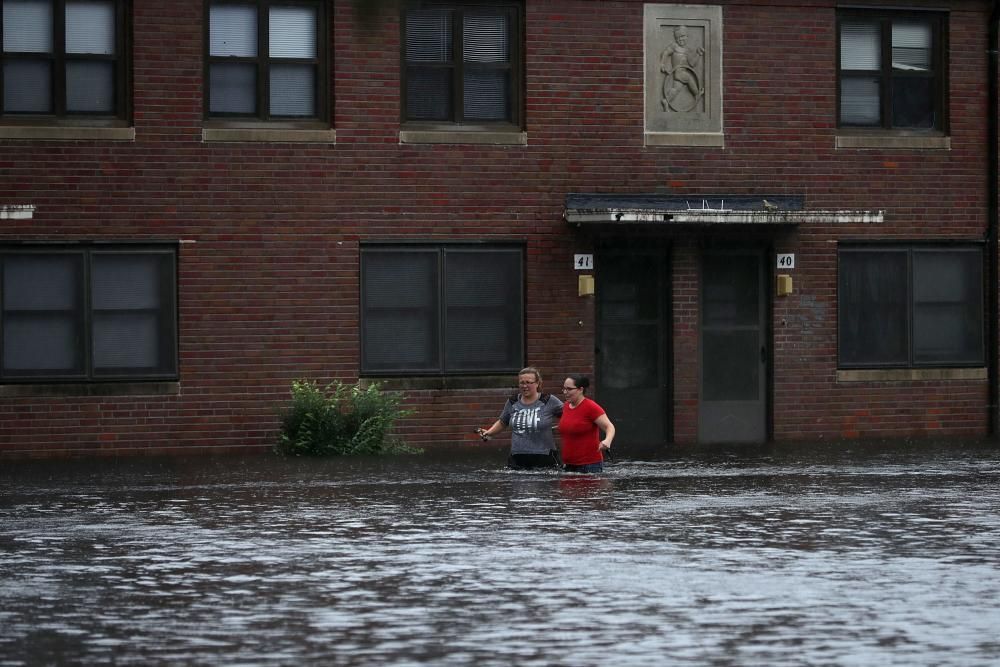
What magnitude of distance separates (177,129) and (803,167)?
798 cm

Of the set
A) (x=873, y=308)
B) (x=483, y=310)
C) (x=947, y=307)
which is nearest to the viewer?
(x=483, y=310)

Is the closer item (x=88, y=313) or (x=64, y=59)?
(x=64, y=59)

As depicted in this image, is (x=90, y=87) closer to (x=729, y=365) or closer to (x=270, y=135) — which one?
(x=270, y=135)

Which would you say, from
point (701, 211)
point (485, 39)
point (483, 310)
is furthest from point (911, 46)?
point (483, 310)

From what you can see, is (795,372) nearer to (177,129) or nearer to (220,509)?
(177,129)

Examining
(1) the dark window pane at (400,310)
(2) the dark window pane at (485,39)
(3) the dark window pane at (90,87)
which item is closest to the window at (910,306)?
(2) the dark window pane at (485,39)

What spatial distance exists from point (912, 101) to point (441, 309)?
6.93 metres

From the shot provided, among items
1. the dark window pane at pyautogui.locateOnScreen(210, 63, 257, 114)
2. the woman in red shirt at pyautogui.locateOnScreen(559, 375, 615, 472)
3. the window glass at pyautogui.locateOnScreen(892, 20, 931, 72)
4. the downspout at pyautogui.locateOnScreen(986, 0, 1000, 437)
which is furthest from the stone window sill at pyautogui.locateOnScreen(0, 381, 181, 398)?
the downspout at pyautogui.locateOnScreen(986, 0, 1000, 437)

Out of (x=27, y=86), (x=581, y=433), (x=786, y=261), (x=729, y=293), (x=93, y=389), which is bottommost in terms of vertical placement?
(x=581, y=433)

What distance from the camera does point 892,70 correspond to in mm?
25703

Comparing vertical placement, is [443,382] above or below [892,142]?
below

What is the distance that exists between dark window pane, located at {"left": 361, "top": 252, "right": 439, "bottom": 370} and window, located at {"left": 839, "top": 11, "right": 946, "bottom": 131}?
5.97m

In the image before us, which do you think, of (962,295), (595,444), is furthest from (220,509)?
(962,295)

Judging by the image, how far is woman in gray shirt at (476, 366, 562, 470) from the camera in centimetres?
1939
